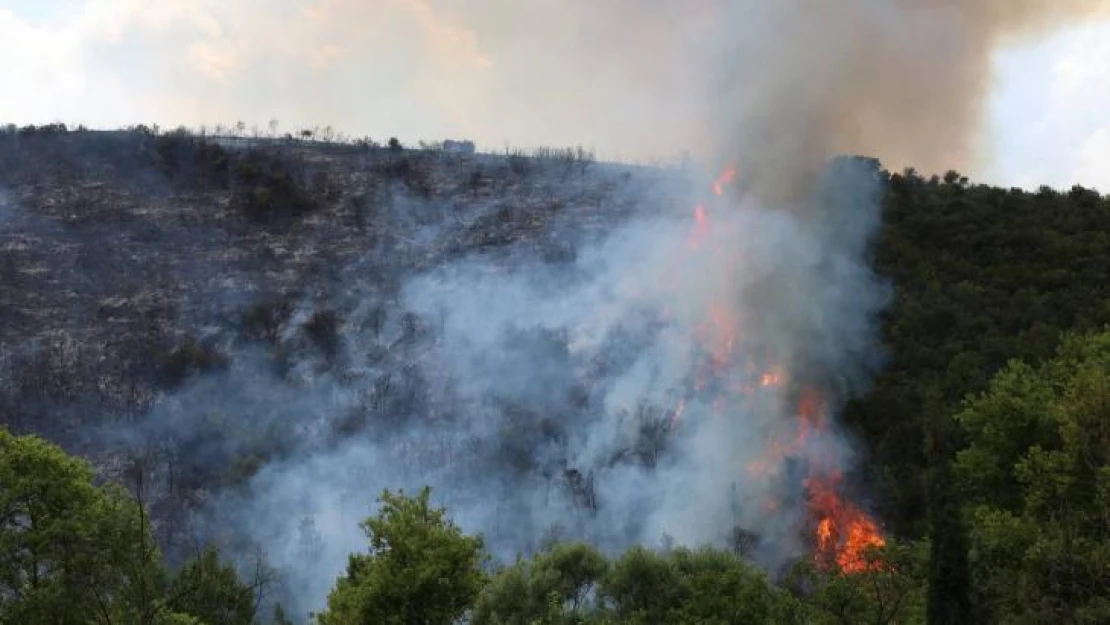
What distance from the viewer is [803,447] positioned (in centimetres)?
4144

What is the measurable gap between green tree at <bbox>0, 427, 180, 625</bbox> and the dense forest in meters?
0.06

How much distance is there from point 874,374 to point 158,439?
39832 mm

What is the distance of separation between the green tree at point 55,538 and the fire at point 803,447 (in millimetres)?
26194

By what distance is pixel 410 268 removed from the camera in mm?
57969

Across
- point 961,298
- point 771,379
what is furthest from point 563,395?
point 961,298

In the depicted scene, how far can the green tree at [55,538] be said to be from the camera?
1764 centimetres

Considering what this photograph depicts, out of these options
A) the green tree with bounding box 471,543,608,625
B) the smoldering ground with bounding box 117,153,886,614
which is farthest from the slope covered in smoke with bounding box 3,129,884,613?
the green tree with bounding box 471,543,608,625

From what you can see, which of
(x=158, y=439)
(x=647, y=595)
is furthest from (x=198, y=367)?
(x=647, y=595)

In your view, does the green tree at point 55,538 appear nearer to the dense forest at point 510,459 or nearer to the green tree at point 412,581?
the dense forest at point 510,459

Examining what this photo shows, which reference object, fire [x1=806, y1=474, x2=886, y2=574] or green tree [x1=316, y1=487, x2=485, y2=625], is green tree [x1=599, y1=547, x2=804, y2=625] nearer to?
green tree [x1=316, y1=487, x2=485, y2=625]

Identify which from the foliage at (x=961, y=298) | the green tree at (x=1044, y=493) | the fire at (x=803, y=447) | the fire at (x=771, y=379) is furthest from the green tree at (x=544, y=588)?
the fire at (x=771, y=379)

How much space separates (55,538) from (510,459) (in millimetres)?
26118

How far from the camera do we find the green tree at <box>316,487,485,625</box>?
16062 mm

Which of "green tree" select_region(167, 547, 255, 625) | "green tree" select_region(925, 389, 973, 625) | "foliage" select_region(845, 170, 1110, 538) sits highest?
"foliage" select_region(845, 170, 1110, 538)
